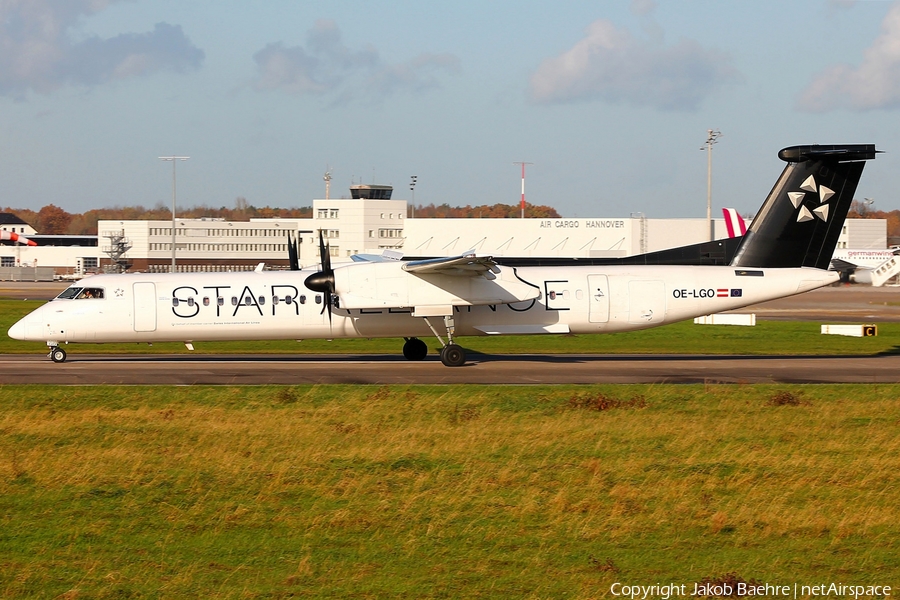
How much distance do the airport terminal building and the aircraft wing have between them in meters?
81.3

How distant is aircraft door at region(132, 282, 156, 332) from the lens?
26.9 meters

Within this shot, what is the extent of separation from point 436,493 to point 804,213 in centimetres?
1982

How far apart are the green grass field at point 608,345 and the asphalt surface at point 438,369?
2.39 metres

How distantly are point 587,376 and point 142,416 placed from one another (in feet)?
38.7

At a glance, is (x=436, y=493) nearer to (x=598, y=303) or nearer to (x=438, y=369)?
(x=438, y=369)

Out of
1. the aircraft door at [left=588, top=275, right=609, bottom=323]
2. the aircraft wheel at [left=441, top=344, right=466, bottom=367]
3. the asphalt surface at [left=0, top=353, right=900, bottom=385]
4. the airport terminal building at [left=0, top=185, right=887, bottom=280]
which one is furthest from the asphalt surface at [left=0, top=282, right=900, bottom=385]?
the airport terminal building at [left=0, top=185, right=887, bottom=280]

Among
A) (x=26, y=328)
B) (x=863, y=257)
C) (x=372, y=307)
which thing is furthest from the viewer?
(x=863, y=257)

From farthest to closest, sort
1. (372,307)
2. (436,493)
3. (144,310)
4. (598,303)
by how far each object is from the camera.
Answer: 1. (598,303)
2. (144,310)
3. (372,307)
4. (436,493)

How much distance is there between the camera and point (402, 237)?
117625mm

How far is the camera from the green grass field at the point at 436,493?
9.23 m

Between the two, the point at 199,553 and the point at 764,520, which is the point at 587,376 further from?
the point at 199,553

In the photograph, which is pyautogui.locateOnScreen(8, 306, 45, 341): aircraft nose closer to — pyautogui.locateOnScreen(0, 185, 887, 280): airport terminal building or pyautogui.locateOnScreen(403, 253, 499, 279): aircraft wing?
pyautogui.locateOnScreen(403, 253, 499, 279): aircraft wing

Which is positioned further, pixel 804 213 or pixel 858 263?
pixel 858 263

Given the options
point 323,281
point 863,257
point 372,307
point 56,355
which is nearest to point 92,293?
point 56,355
